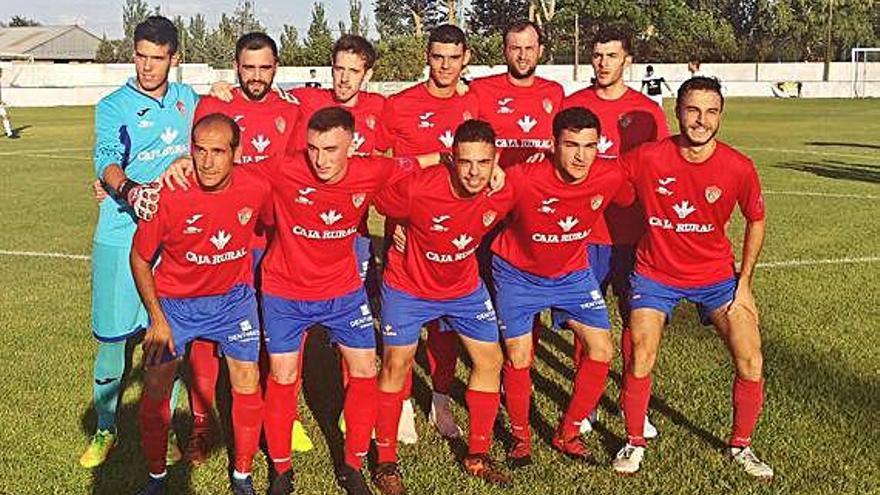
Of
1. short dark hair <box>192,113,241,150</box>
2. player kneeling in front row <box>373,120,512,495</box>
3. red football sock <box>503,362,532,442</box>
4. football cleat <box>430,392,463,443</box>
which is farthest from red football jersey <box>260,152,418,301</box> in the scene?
football cleat <box>430,392,463,443</box>

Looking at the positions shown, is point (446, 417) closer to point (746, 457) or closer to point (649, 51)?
point (746, 457)

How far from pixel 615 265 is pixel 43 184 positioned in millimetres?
14389

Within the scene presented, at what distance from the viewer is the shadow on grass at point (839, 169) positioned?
1793 centimetres

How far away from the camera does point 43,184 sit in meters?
17.7

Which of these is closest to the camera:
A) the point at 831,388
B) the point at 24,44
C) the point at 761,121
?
the point at 831,388

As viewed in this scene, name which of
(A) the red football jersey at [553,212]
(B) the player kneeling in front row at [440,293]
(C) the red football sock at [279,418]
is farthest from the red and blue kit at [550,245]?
(C) the red football sock at [279,418]

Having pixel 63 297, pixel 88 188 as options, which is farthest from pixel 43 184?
pixel 63 297

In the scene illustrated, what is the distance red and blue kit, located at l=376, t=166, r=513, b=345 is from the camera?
4.90 metres

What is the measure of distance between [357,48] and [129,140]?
1.38 m

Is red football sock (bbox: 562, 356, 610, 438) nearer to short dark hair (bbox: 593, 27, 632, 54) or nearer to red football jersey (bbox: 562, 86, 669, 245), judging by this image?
red football jersey (bbox: 562, 86, 669, 245)

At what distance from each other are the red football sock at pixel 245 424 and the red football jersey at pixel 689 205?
215 cm

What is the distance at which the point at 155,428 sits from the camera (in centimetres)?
475

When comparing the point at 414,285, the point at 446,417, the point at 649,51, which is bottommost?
the point at 446,417

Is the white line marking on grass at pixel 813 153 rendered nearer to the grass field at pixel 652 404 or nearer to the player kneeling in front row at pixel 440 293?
the grass field at pixel 652 404
